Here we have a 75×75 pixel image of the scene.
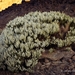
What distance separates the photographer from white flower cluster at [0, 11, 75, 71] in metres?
4.97

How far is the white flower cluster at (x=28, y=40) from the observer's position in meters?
4.97

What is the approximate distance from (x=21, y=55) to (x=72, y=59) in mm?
999

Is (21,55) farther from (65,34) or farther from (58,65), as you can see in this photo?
(65,34)

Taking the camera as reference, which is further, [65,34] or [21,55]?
[65,34]

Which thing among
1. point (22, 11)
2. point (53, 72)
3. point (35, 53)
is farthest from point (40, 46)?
point (22, 11)

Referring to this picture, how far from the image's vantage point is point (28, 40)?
5.00m

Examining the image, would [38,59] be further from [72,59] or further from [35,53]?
[72,59]

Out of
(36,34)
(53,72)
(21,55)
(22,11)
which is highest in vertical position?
(22,11)

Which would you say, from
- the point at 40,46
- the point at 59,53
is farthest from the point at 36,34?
the point at 59,53

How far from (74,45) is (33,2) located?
→ 3.11m

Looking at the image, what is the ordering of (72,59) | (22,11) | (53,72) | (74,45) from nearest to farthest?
(53,72) → (72,59) → (74,45) → (22,11)

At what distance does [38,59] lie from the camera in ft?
16.9

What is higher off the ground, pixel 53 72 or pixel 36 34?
pixel 36 34

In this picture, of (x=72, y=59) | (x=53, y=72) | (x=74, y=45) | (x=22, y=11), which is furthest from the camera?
(x=22, y=11)
